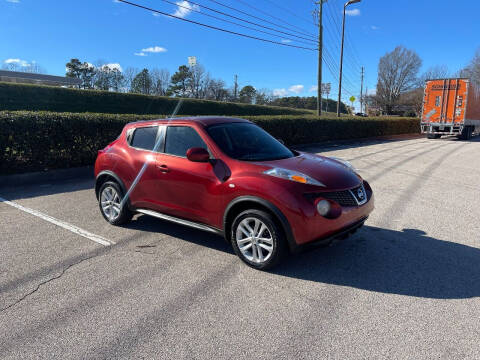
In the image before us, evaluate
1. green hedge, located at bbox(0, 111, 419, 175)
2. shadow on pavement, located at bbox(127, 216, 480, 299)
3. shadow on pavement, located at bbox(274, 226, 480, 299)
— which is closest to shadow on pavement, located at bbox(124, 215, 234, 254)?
shadow on pavement, located at bbox(127, 216, 480, 299)

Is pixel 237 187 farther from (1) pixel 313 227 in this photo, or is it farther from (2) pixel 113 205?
(2) pixel 113 205

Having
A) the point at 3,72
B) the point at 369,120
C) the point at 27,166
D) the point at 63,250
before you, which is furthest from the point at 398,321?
the point at 3,72

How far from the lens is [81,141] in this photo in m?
9.03

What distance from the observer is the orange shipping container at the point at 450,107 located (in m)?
21.7

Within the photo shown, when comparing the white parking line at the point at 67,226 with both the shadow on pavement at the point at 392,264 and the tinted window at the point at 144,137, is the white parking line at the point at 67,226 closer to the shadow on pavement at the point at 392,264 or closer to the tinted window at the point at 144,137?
the shadow on pavement at the point at 392,264

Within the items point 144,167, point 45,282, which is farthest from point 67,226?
point 45,282

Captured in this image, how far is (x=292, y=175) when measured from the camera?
3.51 metres

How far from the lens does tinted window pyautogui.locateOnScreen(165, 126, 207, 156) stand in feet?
13.7

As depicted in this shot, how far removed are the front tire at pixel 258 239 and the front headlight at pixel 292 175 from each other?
0.42 metres

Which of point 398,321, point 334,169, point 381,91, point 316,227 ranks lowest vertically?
point 398,321

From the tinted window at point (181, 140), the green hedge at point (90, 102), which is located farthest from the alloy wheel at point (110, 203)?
the green hedge at point (90, 102)

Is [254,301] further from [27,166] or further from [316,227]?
[27,166]

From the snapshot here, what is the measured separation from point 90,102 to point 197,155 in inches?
997

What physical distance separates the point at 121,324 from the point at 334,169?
270 cm
